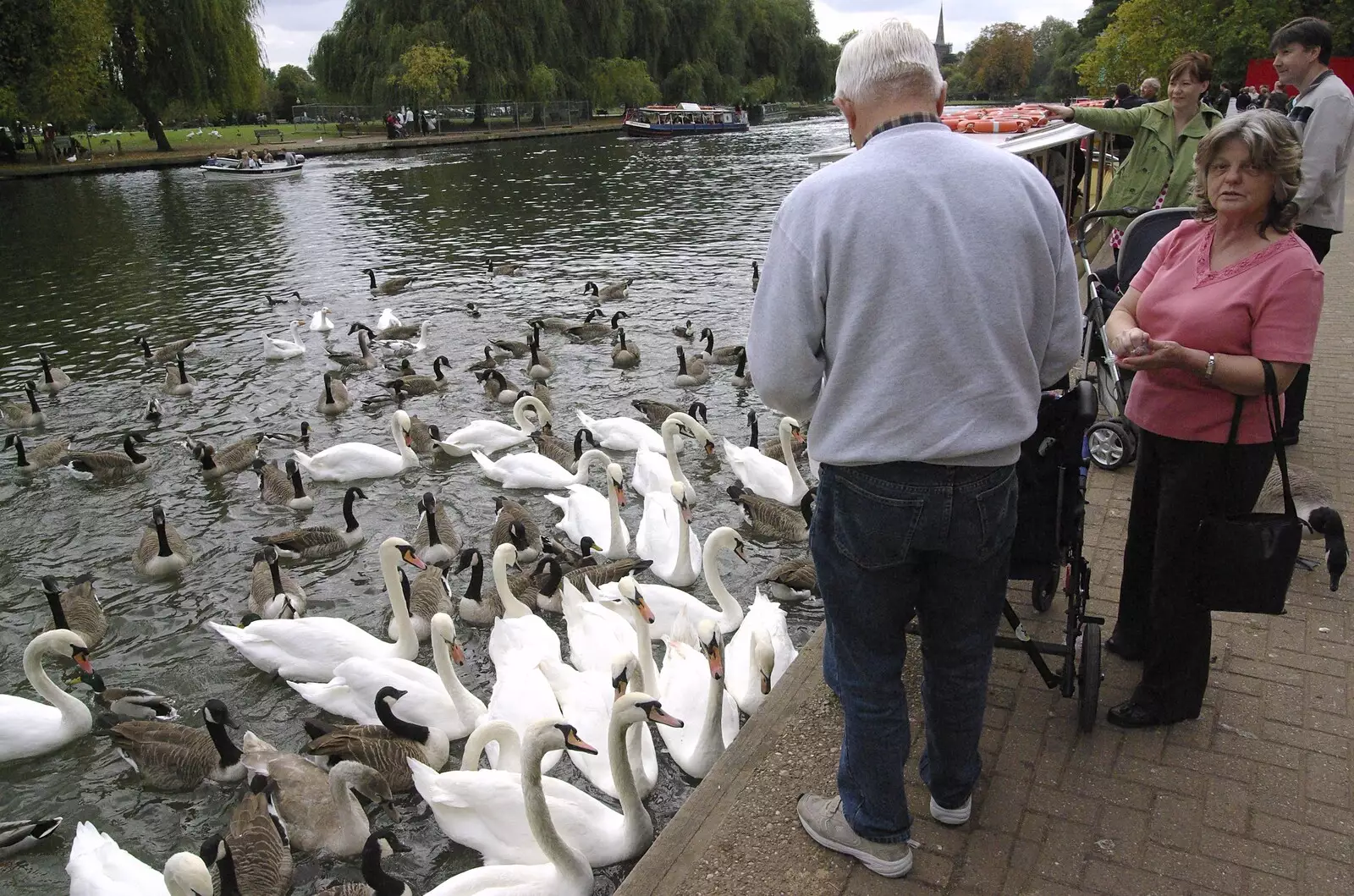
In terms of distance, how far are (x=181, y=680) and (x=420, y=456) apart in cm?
426

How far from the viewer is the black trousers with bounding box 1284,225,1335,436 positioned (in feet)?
18.3

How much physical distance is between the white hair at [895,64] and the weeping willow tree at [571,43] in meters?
52.8

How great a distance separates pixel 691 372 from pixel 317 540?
5.63m

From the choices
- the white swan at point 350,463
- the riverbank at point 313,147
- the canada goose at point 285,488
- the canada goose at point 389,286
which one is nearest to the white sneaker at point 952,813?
the canada goose at point 285,488

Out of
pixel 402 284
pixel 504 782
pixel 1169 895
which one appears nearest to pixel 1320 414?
pixel 1169 895

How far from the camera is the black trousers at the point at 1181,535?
345 centimetres

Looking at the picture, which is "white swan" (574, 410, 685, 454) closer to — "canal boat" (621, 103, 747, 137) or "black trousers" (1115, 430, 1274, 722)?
"black trousers" (1115, 430, 1274, 722)

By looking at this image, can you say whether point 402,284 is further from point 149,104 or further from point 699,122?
point 699,122

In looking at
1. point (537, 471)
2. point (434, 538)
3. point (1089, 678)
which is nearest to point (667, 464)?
point (537, 471)

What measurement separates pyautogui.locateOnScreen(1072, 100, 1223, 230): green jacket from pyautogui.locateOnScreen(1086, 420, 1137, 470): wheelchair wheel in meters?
1.50

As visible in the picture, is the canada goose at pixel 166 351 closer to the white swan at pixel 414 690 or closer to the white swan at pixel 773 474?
the white swan at pixel 773 474

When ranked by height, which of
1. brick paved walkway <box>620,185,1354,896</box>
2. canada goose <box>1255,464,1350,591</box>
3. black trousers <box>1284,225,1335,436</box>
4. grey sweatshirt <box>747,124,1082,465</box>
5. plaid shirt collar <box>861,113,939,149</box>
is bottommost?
brick paved walkway <box>620,185,1354,896</box>

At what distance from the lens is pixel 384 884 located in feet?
13.8

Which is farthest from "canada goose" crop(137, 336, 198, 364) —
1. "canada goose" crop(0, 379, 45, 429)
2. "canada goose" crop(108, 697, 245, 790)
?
"canada goose" crop(108, 697, 245, 790)
